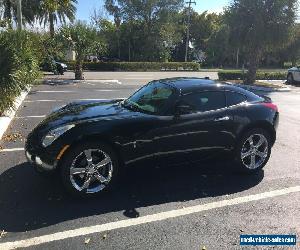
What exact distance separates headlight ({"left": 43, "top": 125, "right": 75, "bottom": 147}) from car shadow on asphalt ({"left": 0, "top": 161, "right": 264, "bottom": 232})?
46 cm

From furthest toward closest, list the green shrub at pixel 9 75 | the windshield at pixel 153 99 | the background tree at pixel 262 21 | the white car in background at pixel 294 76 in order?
the white car in background at pixel 294 76 → the background tree at pixel 262 21 → the green shrub at pixel 9 75 → the windshield at pixel 153 99

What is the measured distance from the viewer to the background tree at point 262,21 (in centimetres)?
2195

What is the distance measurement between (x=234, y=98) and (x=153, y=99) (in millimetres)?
1287

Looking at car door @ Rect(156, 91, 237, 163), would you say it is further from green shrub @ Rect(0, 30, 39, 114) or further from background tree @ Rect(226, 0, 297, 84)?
background tree @ Rect(226, 0, 297, 84)

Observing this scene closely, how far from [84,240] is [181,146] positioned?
2.07m

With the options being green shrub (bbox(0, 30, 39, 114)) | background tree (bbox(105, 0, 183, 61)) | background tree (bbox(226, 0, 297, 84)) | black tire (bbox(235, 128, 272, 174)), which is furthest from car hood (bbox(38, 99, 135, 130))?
background tree (bbox(105, 0, 183, 61))

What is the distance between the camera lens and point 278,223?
458 cm

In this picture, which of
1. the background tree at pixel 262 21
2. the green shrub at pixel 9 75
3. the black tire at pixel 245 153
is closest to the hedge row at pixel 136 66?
the background tree at pixel 262 21

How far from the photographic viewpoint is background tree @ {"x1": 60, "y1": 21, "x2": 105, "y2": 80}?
22.1 meters

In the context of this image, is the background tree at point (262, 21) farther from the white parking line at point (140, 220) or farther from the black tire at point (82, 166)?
the black tire at point (82, 166)

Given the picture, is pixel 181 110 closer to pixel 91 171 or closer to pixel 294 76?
pixel 91 171

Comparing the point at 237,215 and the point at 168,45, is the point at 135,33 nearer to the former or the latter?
the point at 168,45

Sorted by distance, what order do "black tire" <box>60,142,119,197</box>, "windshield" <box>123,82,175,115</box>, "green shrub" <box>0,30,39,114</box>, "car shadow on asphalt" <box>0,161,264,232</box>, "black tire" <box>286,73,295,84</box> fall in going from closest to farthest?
"car shadow on asphalt" <box>0,161,264,232</box> → "black tire" <box>60,142,119,197</box> → "windshield" <box>123,82,175,115</box> → "green shrub" <box>0,30,39,114</box> → "black tire" <box>286,73,295,84</box>

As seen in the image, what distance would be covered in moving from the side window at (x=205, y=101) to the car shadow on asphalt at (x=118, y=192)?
2.93 feet
